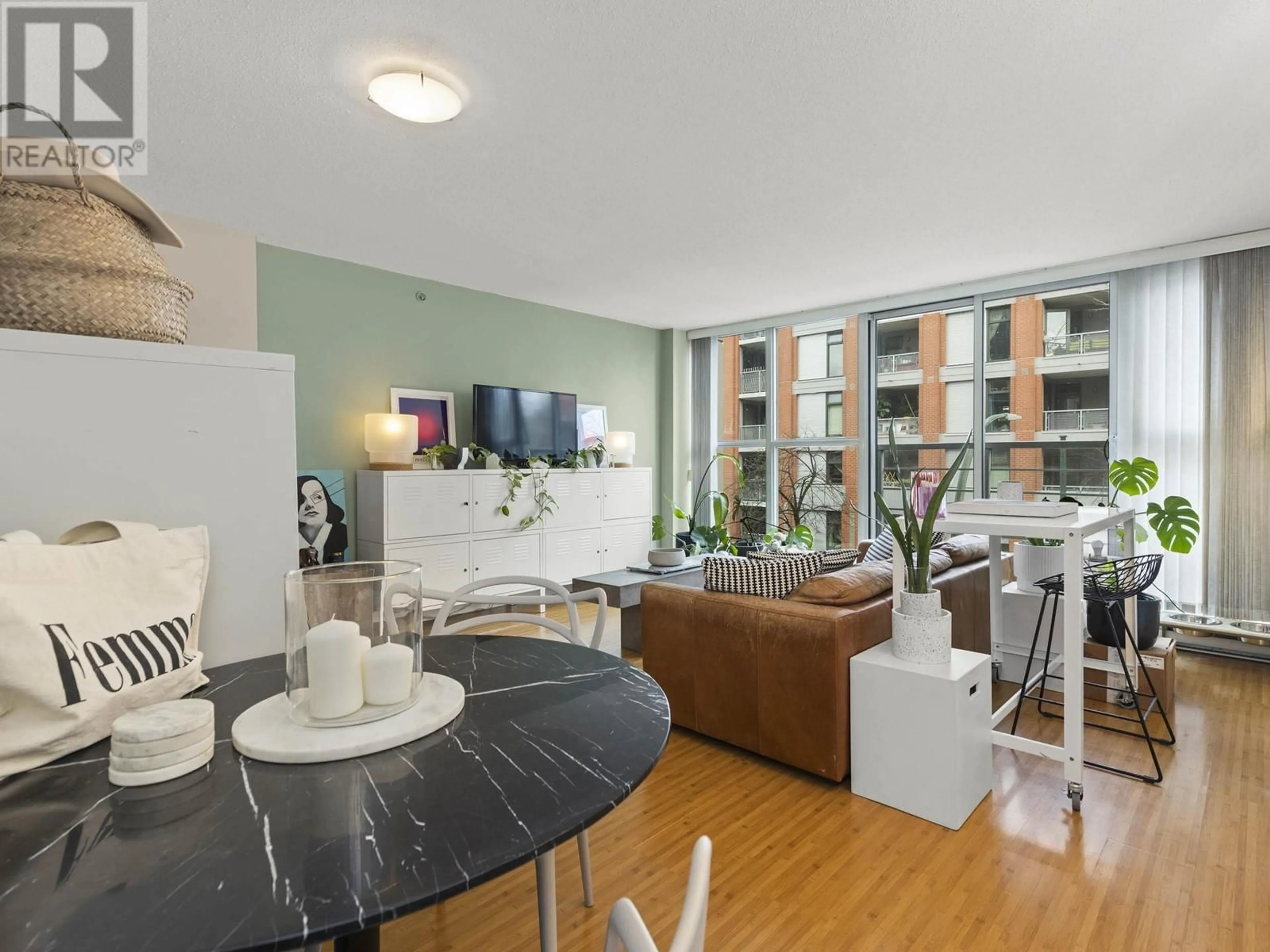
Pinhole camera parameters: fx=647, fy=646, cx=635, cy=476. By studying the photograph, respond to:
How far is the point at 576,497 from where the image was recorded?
5.44 metres

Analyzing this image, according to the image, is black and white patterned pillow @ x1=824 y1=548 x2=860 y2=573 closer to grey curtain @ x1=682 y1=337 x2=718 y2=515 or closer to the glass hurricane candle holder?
the glass hurricane candle holder

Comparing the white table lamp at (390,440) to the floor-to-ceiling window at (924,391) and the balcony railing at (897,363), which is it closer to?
the floor-to-ceiling window at (924,391)

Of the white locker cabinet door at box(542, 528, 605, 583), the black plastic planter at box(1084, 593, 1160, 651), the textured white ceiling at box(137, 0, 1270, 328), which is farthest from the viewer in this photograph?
the white locker cabinet door at box(542, 528, 605, 583)

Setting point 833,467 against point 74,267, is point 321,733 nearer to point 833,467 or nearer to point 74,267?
point 74,267

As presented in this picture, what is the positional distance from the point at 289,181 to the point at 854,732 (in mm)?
3460

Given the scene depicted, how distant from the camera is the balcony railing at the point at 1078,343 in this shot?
14.7ft

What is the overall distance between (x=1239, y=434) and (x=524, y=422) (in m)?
4.78

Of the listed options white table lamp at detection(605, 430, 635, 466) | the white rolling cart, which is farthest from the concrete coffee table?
white table lamp at detection(605, 430, 635, 466)

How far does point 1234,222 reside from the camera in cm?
365

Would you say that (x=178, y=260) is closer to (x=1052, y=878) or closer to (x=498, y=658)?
(x=498, y=658)

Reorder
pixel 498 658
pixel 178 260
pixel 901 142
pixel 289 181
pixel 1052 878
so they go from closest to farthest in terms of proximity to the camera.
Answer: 1. pixel 498 658
2. pixel 178 260
3. pixel 1052 878
4. pixel 901 142
5. pixel 289 181

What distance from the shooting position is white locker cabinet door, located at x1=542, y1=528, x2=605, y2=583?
5238 millimetres

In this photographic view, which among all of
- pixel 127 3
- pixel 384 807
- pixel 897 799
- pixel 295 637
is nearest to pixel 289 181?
pixel 127 3

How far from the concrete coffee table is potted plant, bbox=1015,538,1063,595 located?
1680mm
